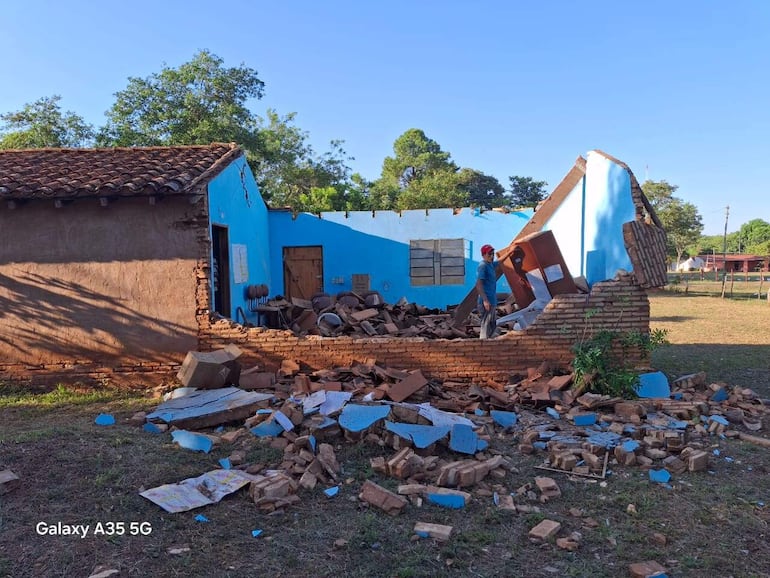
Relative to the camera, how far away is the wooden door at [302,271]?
14.5 m

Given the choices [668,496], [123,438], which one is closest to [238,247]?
[123,438]

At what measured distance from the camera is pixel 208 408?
5977 millimetres

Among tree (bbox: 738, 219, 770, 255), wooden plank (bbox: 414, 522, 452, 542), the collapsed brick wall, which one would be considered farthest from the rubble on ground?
tree (bbox: 738, 219, 770, 255)

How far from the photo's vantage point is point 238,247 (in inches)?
400

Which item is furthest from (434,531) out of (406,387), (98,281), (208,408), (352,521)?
(98,281)

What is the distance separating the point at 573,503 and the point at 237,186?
8505 millimetres

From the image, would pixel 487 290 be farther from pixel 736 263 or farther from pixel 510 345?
pixel 736 263

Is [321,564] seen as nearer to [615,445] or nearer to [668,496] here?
[668,496]

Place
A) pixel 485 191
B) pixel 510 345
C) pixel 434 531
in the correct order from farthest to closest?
pixel 485 191, pixel 510 345, pixel 434 531

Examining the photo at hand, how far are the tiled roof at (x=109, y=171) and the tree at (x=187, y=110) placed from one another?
29.5 feet

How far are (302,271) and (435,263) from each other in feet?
12.3

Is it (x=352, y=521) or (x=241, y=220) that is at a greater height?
(x=241, y=220)

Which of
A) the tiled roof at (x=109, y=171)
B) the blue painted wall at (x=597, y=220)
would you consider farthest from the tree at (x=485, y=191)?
the tiled roof at (x=109, y=171)

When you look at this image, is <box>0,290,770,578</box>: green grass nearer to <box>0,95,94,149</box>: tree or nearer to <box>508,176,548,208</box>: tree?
<box>0,95,94,149</box>: tree
